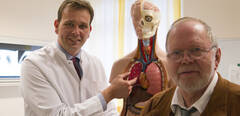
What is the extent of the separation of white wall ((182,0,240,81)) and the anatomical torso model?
89 cm

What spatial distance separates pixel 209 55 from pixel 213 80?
0.38 feet

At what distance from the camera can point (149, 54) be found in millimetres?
1539

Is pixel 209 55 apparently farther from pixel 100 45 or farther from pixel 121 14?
pixel 100 45

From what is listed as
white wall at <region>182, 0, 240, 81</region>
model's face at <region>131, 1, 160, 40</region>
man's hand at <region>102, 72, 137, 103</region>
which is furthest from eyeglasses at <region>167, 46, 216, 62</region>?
white wall at <region>182, 0, 240, 81</region>

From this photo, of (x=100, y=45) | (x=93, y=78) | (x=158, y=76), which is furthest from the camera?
(x=100, y=45)

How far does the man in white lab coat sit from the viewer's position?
1.29 meters

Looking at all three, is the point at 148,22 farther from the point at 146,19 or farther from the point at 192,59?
the point at 192,59

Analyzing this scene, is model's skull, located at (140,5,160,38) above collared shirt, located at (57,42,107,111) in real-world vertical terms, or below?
above

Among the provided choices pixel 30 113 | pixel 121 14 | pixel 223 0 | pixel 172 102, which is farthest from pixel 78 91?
pixel 121 14

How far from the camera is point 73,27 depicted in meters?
1.40

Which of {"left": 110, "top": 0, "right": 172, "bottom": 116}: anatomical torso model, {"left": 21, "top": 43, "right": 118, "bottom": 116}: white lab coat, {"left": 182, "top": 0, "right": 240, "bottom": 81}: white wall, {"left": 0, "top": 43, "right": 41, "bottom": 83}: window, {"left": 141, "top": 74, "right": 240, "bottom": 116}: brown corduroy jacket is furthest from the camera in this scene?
{"left": 0, "top": 43, "right": 41, "bottom": 83}: window

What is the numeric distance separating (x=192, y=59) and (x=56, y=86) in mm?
893

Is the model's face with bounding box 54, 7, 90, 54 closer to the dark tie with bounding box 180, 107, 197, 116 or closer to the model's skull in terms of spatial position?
the model's skull

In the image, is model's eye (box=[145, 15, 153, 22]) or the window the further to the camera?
the window
